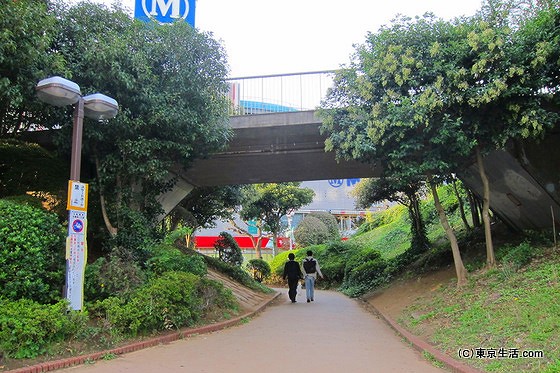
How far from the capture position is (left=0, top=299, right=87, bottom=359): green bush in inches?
215

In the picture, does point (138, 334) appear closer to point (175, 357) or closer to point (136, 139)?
point (175, 357)

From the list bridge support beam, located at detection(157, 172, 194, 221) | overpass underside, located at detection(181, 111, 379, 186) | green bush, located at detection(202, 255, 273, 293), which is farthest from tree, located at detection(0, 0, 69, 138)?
green bush, located at detection(202, 255, 273, 293)

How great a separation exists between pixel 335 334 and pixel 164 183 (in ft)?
20.0

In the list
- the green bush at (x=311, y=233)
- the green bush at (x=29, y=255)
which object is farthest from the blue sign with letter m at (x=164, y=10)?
the green bush at (x=311, y=233)

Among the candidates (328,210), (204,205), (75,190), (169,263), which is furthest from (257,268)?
(328,210)

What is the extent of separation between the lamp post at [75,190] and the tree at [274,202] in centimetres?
1947

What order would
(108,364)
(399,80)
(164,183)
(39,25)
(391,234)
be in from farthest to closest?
(391,234) < (164,183) < (399,80) < (39,25) < (108,364)

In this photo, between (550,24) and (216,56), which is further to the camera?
(216,56)

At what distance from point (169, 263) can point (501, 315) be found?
20.6ft

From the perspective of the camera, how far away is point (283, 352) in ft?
22.3

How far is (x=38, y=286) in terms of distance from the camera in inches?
264

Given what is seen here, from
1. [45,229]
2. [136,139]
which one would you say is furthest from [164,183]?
[45,229]

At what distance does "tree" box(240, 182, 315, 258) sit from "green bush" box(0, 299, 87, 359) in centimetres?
2051

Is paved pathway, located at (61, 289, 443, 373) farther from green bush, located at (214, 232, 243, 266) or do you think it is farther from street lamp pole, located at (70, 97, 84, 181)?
green bush, located at (214, 232, 243, 266)
